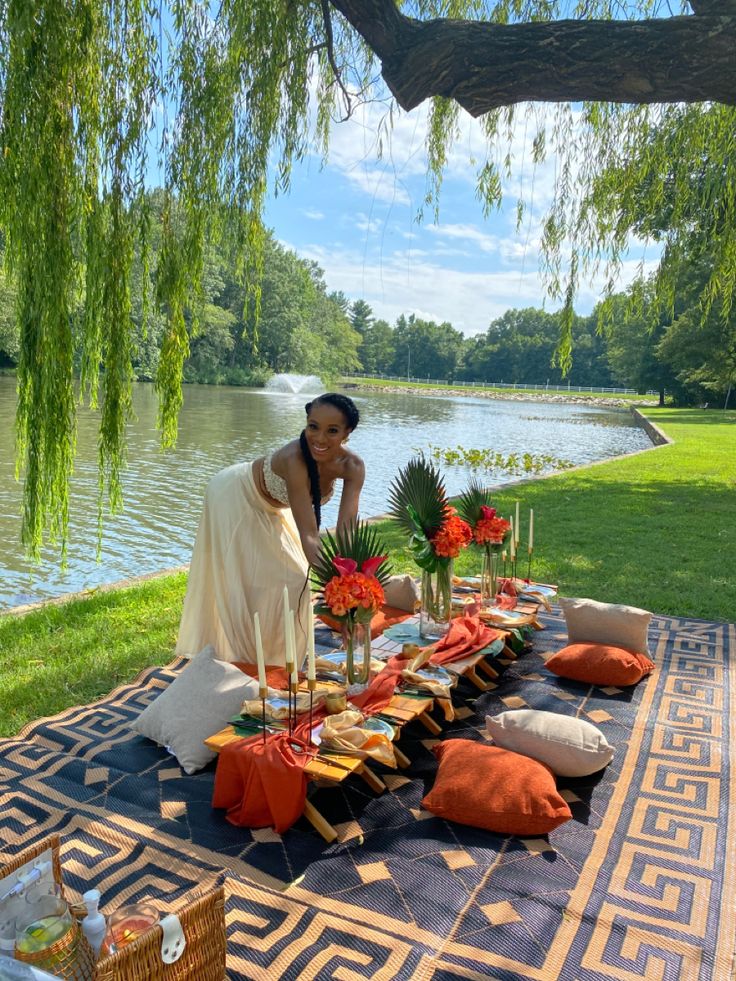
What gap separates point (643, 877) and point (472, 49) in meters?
3.47

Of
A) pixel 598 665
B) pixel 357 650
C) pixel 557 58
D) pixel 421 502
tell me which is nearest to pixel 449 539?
pixel 421 502

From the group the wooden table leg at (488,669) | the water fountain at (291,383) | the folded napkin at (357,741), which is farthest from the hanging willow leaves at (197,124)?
the water fountain at (291,383)

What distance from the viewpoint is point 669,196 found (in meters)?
8.55

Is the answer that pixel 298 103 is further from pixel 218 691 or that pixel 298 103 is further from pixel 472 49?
pixel 218 691

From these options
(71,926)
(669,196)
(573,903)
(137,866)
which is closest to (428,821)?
(573,903)

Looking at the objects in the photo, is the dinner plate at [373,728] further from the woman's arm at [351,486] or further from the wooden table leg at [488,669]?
the wooden table leg at [488,669]

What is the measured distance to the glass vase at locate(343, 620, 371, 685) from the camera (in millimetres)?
3660

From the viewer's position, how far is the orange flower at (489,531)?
4.79 m

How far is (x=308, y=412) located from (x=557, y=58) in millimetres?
2090

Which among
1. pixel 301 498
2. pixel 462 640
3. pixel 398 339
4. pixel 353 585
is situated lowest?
pixel 462 640

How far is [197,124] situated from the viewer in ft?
14.0

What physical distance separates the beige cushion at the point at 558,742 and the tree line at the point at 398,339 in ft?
8.81

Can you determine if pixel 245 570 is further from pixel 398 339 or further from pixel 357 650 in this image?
pixel 398 339

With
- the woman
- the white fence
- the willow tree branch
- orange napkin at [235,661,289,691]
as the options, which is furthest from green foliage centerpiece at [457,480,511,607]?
the white fence
